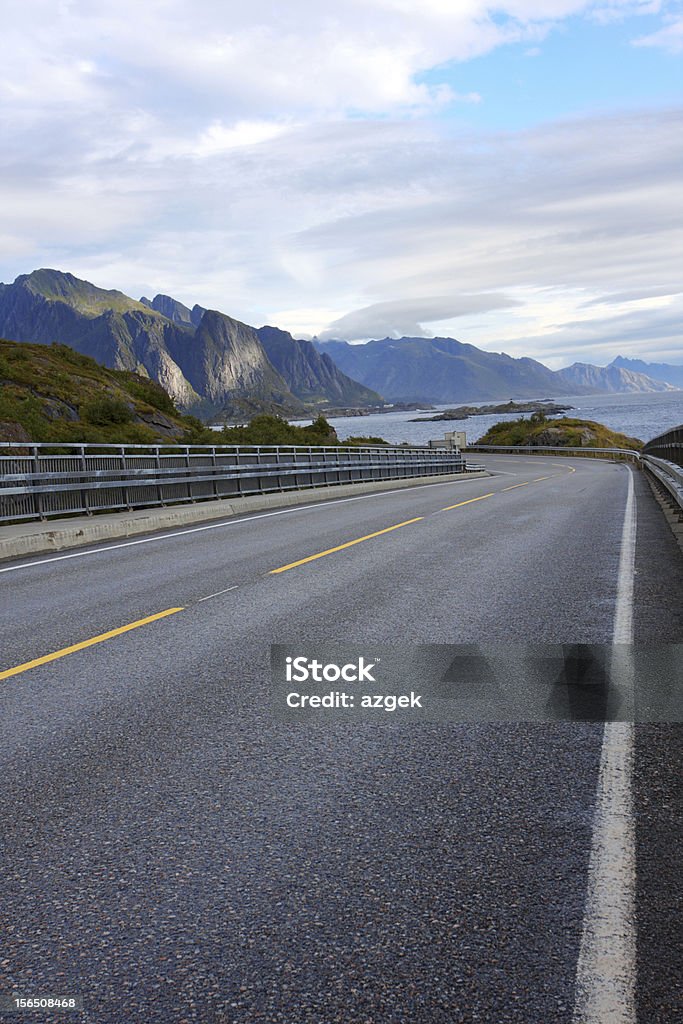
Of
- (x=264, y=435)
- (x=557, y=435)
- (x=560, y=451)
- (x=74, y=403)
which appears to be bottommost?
(x=560, y=451)

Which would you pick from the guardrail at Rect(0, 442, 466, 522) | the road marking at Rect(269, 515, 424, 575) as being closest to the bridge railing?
the road marking at Rect(269, 515, 424, 575)

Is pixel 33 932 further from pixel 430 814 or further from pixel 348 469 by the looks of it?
pixel 348 469

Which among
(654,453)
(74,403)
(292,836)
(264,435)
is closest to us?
(292,836)

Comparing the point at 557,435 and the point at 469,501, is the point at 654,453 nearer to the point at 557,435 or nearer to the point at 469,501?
the point at 469,501

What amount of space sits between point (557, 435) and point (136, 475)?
78828mm

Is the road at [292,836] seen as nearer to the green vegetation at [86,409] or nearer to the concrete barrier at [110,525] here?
the concrete barrier at [110,525]

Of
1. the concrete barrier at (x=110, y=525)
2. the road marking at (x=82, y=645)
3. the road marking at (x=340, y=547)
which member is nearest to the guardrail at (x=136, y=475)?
the concrete barrier at (x=110, y=525)

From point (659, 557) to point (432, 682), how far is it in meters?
6.76

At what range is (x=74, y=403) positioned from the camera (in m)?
48.4

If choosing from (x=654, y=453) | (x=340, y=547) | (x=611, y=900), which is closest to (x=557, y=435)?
(x=654, y=453)

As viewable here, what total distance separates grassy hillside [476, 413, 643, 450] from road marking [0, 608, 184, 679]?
272 ft

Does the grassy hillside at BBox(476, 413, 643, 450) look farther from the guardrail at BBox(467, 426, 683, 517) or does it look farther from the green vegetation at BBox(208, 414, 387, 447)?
the green vegetation at BBox(208, 414, 387, 447)

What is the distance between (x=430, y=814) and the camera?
4105mm

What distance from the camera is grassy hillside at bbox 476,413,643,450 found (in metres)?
90.6
